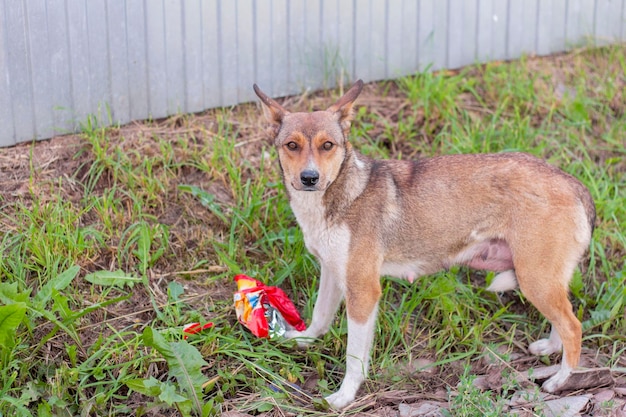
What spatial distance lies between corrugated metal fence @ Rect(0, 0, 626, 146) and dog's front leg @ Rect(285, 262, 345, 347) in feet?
7.49

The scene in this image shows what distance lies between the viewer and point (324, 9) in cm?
721

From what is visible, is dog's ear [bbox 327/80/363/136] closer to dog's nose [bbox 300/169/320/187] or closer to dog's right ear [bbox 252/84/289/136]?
dog's right ear [bbox 252/84/289/136]

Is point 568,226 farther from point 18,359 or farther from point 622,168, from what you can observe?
point 18,359

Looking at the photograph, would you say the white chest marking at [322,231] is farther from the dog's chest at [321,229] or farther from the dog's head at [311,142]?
the dog's head at [311,142]

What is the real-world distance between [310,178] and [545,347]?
195 centimetres

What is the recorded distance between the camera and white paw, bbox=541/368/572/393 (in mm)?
4969

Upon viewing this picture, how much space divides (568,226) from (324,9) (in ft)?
10.6

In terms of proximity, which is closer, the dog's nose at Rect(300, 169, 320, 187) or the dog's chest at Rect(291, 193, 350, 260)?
the dog's nose at Rect(300, 169, 320, 187)

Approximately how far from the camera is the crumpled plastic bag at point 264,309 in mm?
5172

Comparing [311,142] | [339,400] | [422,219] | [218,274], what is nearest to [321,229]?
[311,142]

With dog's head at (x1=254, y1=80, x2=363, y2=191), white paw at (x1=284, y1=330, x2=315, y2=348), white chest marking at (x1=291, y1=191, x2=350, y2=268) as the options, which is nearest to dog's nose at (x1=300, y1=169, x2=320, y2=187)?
dog's head at (x1=254, y1=80, x2=363, y2=191)

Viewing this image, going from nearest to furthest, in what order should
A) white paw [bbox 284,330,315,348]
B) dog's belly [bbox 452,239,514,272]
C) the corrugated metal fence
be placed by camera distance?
dog's belly [bbox 452,239,514,272], white paw [bbox 284,330,315,348], the corrugated metal fence

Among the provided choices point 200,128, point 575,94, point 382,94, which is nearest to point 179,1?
point 200,128

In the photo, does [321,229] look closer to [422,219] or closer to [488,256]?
[422,219]
